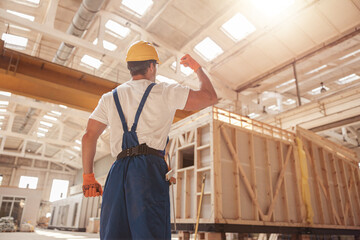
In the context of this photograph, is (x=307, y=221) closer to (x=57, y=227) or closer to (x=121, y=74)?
(x=121, y=74)

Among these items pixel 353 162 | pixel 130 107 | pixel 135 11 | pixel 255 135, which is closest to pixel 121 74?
pixel 135 11

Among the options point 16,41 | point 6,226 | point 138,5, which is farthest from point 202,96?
point 6,226

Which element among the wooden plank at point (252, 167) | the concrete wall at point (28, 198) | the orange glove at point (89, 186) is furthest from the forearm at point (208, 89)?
the concrete wall at point (28, 198)

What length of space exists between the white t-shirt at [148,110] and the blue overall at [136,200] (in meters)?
0.11

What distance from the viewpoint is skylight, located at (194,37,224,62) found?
14291 millimetres

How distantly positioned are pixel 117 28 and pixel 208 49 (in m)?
5.02

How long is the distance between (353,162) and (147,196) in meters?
14.1

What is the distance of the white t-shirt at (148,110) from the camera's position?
6.56 ft

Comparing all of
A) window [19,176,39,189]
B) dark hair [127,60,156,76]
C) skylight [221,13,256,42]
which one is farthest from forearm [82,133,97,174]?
window [19,176,39,189]

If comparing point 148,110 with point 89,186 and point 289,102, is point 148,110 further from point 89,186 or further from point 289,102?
point 289,102

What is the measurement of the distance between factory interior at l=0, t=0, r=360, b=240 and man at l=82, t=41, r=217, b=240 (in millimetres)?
5156

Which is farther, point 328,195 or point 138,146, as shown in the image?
point 328,195

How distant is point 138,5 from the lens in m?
13.1

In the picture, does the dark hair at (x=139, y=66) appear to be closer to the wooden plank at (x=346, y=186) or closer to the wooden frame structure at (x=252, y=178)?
the wooden frame structure at (x=252, y=178)
